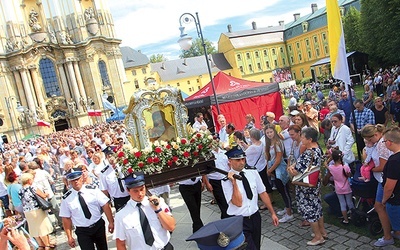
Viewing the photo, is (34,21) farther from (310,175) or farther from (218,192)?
(310,175)

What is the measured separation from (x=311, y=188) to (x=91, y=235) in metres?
3.59

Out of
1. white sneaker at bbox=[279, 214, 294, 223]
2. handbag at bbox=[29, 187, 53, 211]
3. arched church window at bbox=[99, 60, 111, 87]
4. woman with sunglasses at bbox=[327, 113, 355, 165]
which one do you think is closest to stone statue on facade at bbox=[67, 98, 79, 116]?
arched church window at bbox=[99, 60, 111, 87]

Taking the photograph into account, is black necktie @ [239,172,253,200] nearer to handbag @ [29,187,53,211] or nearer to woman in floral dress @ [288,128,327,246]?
woman in floral dress @ [288,128,327,246]

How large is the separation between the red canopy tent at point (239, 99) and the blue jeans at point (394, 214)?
9935 millimetres

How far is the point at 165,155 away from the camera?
637 centimetres

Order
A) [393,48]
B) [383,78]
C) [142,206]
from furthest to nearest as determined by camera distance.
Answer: [393,48] < [383,78] < [142,206]

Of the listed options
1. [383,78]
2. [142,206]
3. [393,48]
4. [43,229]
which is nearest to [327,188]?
[142,206]

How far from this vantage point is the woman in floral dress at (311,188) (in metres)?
5.45

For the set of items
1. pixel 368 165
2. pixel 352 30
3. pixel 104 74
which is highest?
pixel 104 74

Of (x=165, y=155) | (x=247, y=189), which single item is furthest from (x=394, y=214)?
(x=165, y=155)

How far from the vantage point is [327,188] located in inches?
312

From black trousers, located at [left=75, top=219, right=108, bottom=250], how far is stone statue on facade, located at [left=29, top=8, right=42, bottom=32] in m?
52.2

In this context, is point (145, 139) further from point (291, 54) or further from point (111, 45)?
point (291, 54)

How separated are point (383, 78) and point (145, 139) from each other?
21.6m
